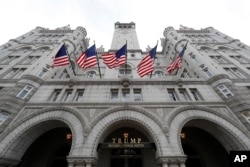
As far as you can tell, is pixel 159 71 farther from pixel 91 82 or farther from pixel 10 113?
pixel 10 113

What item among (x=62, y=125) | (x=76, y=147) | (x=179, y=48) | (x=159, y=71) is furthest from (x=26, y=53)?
(x=179, y=48)

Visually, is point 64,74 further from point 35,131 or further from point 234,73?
point 234,73

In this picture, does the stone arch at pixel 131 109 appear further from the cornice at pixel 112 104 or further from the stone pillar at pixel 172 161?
the stone pillar at pixel 172 161

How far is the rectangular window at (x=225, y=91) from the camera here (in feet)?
57.3

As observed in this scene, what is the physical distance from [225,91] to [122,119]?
13482mm

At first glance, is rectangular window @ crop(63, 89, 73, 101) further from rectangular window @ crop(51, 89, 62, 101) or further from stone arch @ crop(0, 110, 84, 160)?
stone arch @ crop(0, 110, 84, 160)

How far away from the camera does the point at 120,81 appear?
1948 centimetres

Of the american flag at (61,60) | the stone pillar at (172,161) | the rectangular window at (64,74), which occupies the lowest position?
the stone pillar at (172,161)

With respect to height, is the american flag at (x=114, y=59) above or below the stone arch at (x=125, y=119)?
above

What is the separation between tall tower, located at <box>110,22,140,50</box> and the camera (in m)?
38.9

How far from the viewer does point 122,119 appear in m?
14.9

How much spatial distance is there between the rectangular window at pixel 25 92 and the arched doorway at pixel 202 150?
19.6 metres

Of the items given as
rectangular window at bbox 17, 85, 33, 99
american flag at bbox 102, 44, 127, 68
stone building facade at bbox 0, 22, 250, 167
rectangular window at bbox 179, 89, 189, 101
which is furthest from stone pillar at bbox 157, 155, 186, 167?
rectangular window at bbox 17, 85, 33, 99

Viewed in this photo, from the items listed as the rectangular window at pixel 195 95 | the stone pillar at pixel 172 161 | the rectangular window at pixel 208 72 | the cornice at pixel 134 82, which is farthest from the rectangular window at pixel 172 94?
the stone pillar at pixel 172 161
